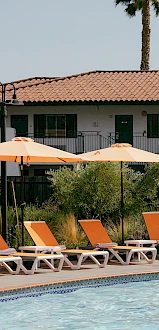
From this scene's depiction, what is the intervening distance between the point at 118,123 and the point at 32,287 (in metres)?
29.9

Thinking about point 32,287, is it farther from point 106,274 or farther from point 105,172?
point 105,172

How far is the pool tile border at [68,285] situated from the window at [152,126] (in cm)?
2734

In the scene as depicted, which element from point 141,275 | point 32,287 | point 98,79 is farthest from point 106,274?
point 98,79

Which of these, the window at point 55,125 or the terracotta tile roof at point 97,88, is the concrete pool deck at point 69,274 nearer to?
the terracotta tile roof at point 97,88

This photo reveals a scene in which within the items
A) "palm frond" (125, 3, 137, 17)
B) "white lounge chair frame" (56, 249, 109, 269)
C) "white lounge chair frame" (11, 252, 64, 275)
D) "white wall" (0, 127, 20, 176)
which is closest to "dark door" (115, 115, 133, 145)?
"palm frond" (125, 3, 137, 17)

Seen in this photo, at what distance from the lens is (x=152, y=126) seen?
43.3 meters

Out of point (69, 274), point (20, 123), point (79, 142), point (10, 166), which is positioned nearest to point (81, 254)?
point (69, 274)

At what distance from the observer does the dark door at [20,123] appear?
142 feet

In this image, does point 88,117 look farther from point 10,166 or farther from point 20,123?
point 10,166

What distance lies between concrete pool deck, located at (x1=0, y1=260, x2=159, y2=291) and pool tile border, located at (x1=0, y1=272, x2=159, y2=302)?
0.06m

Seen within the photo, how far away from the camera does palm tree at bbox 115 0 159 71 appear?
165 ft

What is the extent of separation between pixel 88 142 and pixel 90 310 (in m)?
29.6

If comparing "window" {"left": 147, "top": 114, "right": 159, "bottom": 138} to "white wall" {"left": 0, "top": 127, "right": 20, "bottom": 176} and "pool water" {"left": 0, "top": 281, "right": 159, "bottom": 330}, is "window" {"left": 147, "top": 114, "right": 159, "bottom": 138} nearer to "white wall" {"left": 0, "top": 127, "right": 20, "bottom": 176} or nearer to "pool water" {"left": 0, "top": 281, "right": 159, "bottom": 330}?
"white wall" {"left": 0, "top": 127, "right": 20, "bottom": 176}

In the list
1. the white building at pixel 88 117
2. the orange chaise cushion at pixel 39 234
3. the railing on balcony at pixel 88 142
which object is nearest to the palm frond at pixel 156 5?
the white building at pixel 88 117
